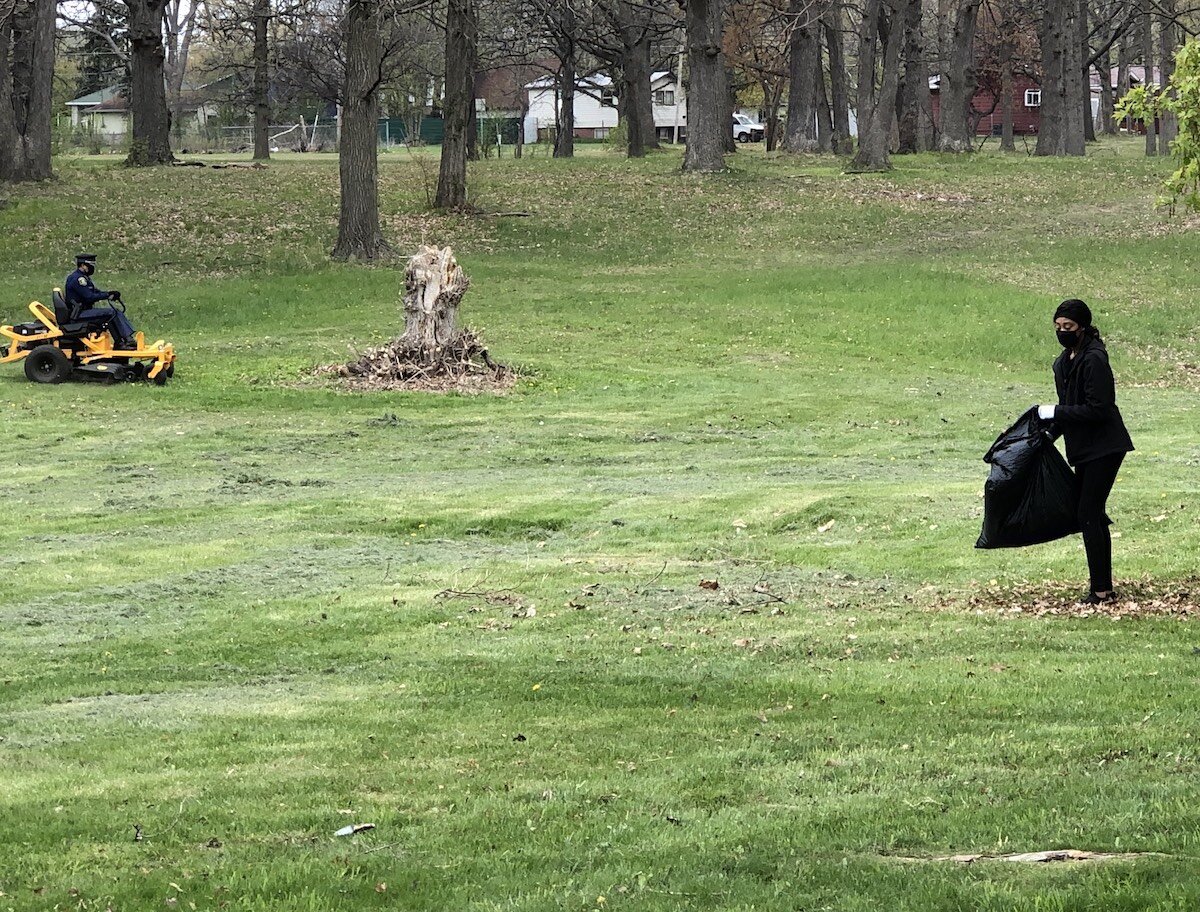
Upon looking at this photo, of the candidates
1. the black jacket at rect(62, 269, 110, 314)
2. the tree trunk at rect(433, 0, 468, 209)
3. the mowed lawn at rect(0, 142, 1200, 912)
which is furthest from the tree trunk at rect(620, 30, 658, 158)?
the black jacket at rect(62, 269, 110, 314)

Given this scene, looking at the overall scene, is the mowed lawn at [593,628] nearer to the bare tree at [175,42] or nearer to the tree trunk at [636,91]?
the tree trunk at [636,91]

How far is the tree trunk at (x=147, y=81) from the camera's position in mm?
44969

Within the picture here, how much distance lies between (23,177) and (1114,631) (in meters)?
36.7

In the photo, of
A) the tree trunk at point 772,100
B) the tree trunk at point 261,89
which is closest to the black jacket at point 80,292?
the tree trunk at point 261,89

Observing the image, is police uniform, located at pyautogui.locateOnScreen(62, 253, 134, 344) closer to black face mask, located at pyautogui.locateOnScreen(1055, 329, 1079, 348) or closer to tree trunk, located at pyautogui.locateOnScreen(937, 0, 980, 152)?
black face mask, located at pyautogui.locateOnScreen(1055, 329, 1079, 348)

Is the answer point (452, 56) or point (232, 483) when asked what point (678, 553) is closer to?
point (232, 483)

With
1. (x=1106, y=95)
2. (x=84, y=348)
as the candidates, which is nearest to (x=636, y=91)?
(x=1106, y=95)

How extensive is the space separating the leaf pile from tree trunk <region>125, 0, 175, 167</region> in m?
24.6

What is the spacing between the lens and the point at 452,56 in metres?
39.1

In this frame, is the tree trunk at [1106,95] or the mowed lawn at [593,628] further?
the tree trunk at [1106,95]

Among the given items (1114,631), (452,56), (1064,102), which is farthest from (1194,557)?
(1064,102)

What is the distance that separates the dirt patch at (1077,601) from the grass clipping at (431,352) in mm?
12745

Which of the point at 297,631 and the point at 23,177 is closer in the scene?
the point at 297,631

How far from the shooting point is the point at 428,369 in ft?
76.8
